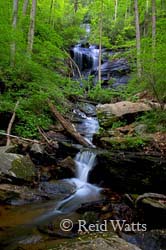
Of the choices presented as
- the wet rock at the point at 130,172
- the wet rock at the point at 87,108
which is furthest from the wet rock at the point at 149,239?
the wet rock at the point at 87,108

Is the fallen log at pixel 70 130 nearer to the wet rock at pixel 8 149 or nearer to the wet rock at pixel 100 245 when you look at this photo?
the wet rock at pixel 8 149

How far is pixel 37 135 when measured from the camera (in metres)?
9.04

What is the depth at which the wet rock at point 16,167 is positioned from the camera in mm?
6562

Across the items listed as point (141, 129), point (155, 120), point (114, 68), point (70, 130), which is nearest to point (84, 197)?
point (70, 130)

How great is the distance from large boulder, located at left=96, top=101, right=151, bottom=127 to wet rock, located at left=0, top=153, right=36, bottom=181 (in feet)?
14.6

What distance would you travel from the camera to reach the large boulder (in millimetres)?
10664

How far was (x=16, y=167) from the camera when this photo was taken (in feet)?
22.1

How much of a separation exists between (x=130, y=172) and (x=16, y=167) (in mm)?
2873

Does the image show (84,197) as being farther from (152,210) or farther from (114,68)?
(114,68)

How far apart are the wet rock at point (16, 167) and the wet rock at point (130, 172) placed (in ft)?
5.68

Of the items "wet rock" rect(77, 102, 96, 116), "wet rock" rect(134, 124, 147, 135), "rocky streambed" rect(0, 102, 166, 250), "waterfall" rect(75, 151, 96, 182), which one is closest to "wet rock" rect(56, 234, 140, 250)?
"rocky streambed" rect(0, 102, 166, 250)

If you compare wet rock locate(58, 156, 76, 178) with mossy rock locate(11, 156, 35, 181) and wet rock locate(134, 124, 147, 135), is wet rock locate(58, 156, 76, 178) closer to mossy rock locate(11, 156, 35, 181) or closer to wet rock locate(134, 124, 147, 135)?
mossy rock locate(11, 156, 35, 181)

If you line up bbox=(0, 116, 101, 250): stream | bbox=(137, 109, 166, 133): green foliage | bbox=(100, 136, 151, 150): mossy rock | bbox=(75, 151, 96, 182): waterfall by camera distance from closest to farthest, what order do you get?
1. bbox=(0, 116, 101, 250): stream
2. bbox=(75, 151, 96, 182): waterfall
3. bbox=(100, 136, 151, 150): mossy rock
4. bbox=(137, 109, 166, 133): green foliage

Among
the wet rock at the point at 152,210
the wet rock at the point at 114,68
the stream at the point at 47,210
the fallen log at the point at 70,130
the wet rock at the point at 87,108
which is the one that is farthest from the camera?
the wet rock at the point at 114,68
